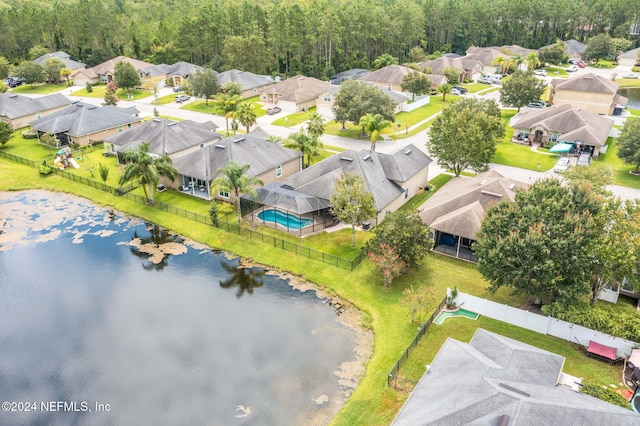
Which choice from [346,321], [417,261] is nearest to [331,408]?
[346,321]

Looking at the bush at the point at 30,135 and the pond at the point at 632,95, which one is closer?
the bush at the point at 30,135

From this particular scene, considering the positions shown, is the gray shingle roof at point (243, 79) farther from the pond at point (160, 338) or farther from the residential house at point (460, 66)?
the pond at point (160, 338)

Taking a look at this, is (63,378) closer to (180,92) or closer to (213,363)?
(213,363)

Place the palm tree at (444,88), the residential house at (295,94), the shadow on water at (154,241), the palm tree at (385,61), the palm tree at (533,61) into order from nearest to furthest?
1. the shadow on water at (154,241)
2. the residential house at (295,94)
3. the palm tree at (444,88)
4. the palm tree at (533,61)
5. the palm tree at (385,61)

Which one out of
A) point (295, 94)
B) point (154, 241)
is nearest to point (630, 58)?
point (295, 94)

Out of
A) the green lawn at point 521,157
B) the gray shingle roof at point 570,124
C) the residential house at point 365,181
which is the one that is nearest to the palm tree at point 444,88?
the gray shingle roof at point 570,124

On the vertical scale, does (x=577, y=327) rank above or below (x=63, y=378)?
above
